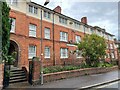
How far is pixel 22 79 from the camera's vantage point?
13422mm

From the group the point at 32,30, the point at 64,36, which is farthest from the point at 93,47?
the point at 32,30

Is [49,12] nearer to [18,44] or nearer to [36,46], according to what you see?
[36,46]

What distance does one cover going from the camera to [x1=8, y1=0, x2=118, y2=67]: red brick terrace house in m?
19.4

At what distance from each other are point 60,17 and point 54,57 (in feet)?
23.3

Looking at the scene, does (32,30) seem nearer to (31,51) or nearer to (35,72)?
(31,51)

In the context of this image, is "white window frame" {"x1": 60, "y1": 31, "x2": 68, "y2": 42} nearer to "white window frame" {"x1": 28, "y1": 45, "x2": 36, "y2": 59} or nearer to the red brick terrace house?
the red brick terrace house

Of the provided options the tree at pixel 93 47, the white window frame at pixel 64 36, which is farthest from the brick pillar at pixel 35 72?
the white window frame at pixel 64 36

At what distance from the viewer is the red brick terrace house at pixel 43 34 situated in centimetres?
1941

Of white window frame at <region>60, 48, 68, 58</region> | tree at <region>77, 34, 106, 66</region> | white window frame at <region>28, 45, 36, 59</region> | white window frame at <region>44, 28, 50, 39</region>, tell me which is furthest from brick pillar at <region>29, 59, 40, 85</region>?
white window frame at <region>60, 48, 68, 58</region>

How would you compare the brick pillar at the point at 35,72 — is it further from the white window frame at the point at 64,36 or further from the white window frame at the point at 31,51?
the white window frame at the point at 64,36

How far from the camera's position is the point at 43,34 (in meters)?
23.8

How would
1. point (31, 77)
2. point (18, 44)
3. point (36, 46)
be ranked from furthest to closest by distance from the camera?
point (36, 46), point (18, 44), point (31, 77)

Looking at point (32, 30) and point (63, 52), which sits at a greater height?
point (32, 30)

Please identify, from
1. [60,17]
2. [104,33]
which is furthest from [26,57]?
[104,33]
